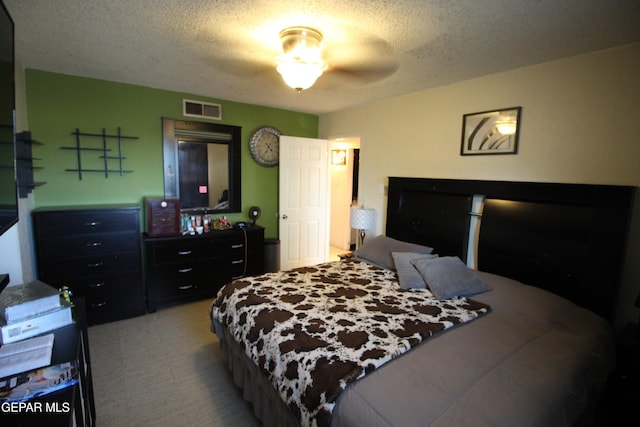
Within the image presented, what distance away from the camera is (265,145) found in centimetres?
426

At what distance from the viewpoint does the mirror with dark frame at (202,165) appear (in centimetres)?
356

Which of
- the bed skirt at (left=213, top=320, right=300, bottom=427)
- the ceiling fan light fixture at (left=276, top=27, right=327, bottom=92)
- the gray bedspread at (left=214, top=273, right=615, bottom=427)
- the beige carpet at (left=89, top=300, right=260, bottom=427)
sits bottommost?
the beige carpet at (left=89, top=300, right=260, bottom=427)

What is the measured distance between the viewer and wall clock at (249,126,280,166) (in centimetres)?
415

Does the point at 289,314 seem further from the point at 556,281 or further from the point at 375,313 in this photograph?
the point at 556,281

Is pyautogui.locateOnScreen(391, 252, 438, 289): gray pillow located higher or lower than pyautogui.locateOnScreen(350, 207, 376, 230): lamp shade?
lower

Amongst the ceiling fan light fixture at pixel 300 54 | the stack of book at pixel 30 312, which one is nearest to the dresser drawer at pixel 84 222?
the stack of book at pixel 30 312

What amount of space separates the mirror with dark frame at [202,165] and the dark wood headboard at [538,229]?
237 cm

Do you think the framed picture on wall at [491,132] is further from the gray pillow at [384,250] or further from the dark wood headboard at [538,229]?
the gray pillow at [384,250]

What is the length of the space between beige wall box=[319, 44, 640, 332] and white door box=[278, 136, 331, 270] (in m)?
1.33

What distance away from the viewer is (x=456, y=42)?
206 cm

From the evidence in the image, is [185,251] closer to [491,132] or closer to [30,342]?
[30,342]

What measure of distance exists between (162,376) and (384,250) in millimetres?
2200

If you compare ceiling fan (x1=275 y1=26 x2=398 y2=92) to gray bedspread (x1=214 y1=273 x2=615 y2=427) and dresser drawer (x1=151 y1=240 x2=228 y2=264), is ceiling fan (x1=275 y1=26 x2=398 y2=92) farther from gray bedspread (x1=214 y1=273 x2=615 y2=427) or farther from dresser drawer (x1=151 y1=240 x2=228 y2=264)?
dresser drawer (x1=151 y1=240 x2=228 y2=264)

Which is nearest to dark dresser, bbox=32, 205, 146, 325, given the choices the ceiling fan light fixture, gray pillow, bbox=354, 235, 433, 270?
the ceiling fan light fixture
